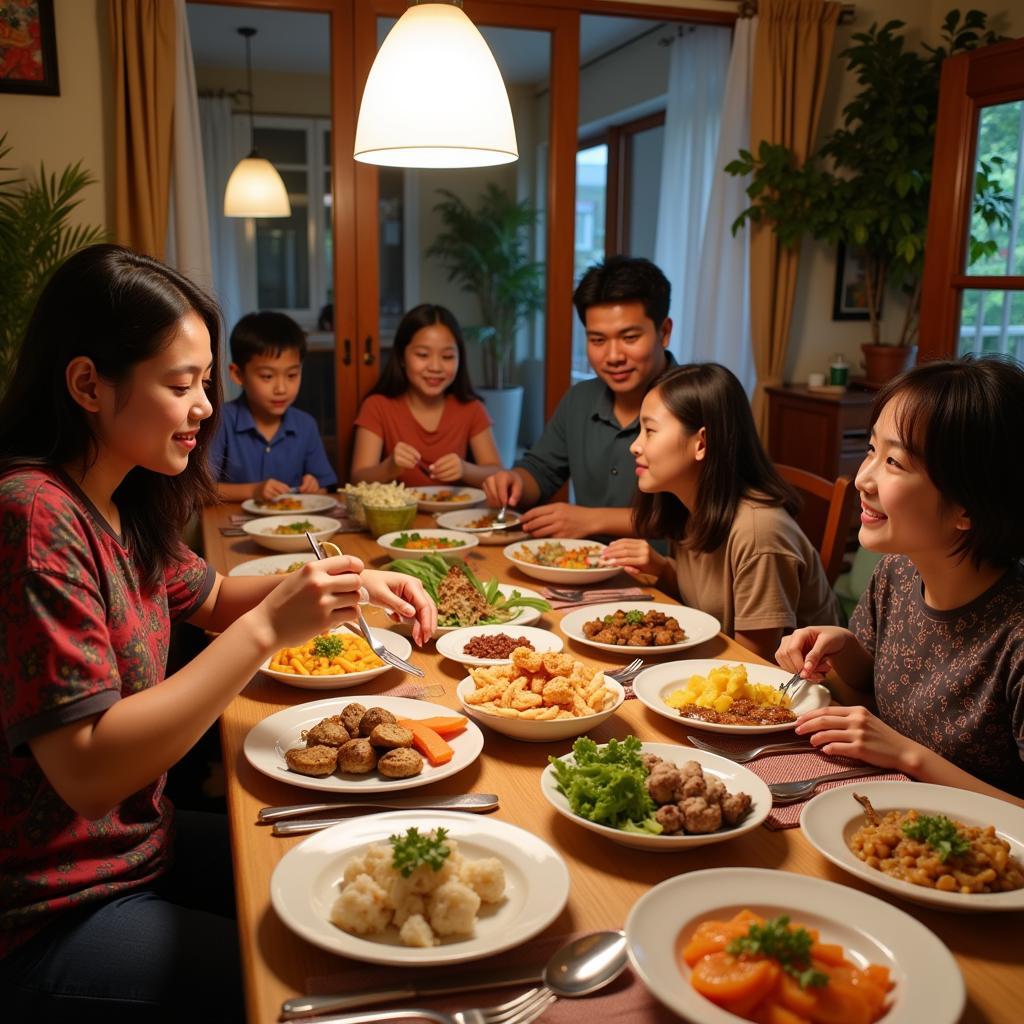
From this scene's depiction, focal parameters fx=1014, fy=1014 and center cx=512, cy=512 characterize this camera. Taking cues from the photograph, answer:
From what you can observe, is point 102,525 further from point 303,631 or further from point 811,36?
point 811,36

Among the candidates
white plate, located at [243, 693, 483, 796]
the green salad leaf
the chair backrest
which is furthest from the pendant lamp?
the green salad leaf

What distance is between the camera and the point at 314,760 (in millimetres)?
1258

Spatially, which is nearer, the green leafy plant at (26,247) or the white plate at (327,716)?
the white plate at (327,716)

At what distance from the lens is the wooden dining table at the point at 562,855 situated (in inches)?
36.0

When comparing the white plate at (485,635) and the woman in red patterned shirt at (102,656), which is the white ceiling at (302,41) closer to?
the white plate at (485,635)

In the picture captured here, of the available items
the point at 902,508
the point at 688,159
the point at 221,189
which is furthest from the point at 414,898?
the point at 221,189

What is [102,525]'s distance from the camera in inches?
51.7

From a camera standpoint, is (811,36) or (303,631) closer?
(303,631)

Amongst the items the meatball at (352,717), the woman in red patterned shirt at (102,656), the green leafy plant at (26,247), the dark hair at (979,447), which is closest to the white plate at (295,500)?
the green leafy plant at (26,247)

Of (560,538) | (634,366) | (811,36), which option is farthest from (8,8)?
(811,36)

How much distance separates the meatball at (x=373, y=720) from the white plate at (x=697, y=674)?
383 mm

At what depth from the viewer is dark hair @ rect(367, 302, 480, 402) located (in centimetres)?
359

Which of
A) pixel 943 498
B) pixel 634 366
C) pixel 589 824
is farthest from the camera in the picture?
pixel 634 366

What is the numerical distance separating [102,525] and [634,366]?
196 cm
